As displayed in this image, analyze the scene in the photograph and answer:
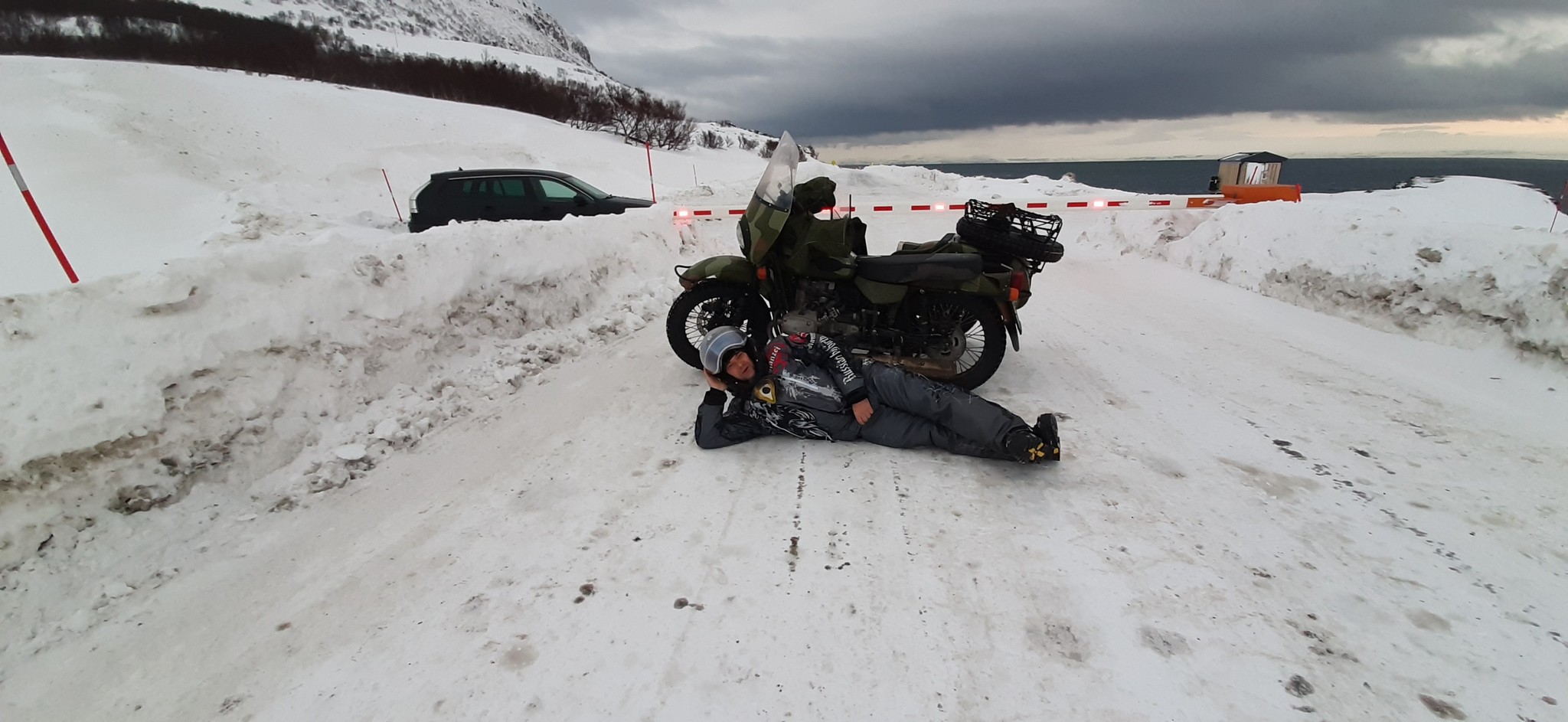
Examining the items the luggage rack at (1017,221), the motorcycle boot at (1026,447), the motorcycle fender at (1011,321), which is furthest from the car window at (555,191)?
the motorcycle boot at (1026,447)

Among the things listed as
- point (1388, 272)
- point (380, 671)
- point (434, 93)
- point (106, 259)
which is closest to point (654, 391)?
point (380, 671)

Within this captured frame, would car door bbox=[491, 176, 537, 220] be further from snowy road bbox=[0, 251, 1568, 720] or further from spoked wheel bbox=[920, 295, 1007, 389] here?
spoked wheel bbox=[920, 295, 1007, 389]

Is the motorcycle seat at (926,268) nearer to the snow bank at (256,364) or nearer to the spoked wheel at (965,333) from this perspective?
the spoked wheel at (965,333)

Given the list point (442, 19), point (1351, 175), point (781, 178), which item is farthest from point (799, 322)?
point (442, 19)

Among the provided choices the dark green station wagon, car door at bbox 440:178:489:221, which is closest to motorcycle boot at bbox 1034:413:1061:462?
the dark green station wagon

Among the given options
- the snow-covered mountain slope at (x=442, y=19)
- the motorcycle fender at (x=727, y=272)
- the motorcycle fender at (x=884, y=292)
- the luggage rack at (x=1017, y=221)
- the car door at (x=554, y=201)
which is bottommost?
the motorcycle fender at (x=884, y=292)

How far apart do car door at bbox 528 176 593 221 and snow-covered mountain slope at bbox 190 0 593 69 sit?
53.4 metres

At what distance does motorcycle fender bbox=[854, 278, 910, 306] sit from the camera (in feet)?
14.8

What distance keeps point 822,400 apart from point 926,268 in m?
1.42

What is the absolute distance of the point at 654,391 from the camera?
467 cm

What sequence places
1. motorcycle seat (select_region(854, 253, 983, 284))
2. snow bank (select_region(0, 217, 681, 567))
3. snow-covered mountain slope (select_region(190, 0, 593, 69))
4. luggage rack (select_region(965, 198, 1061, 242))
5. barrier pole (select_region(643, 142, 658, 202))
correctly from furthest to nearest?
snow-covered mountain slope (select_region(190, 0, 593, 69)) → barrier pole (select_region(643, 142, 658, 202)) → luggage rack (select_region(965, 198, 1061, 242)) → motorcycle seat (select_region(854, 253, 983, 284)) → snow bank (select_region(0, 217, 681, 567))

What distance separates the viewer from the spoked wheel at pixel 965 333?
14.9 ft

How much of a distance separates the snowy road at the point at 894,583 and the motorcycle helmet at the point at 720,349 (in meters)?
0.54

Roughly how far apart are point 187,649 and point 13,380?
5.23 feet
